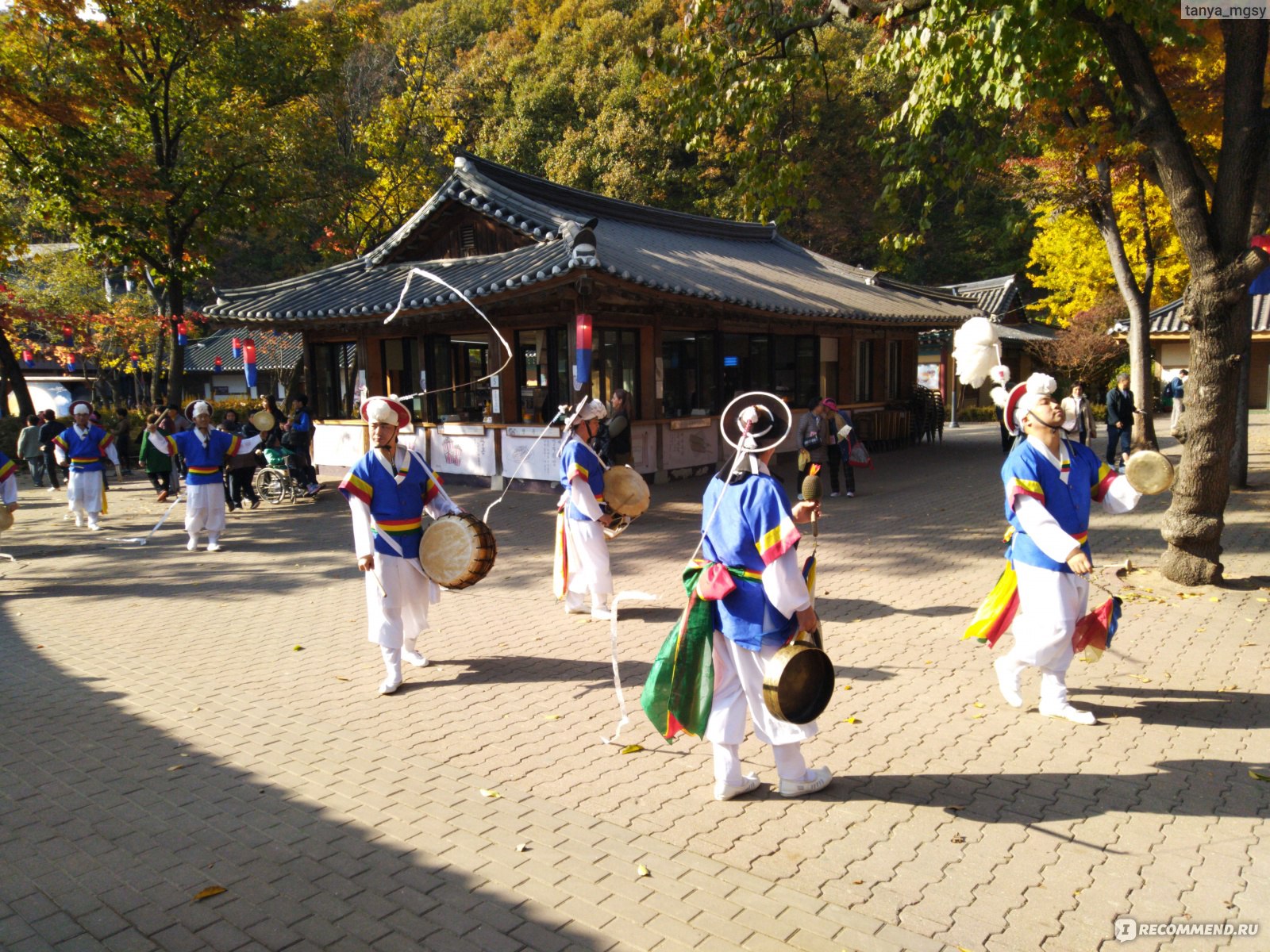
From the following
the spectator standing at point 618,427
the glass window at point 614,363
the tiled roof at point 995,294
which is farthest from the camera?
the tiled roof at point 995,294

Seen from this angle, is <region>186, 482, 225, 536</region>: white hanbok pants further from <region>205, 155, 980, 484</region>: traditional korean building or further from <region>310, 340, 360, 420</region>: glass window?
<region>310, 340, 360, 420</region>: glass window

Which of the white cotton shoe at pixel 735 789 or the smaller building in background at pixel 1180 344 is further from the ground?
the smaller building in background at pixel 1180 344

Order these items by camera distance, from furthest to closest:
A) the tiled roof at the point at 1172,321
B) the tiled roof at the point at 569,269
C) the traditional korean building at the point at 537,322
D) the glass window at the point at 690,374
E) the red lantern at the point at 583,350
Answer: the tiled roof at the point at 1172,321
the glass window at the point at 690,374
the traditional korean building at the point at 537,322
the tiled roof at the point at 569,269
the red lantern at the point at 583,350

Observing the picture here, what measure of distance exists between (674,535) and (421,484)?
553 centimetres

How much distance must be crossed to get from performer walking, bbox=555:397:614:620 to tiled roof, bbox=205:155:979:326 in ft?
17.3

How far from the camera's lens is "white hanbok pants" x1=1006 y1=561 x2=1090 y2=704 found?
4754mm

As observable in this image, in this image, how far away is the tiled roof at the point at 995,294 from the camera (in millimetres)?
31000

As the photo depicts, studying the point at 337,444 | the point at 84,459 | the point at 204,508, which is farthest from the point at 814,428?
the point at 84,459

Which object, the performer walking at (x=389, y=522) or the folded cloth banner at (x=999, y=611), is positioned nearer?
the folded cloth banner at (x=999, y=611)

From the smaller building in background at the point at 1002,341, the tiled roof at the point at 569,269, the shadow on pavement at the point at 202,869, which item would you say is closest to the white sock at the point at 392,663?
the shadow on pavement at the point at 202,869

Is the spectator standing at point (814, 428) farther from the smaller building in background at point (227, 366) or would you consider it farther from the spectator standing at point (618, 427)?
the smaller building in background at point (227, 366)

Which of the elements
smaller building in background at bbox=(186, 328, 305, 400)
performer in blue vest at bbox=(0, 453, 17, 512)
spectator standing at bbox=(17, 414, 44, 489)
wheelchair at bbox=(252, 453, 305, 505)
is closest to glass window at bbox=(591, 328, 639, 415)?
wheelchair at bbox=(252, 453, 305, 505)

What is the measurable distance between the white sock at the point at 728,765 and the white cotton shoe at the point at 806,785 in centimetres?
22

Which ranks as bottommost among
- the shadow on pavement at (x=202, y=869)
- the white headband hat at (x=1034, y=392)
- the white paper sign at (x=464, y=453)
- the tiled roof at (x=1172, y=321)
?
the shadow on pavement at (x=202, y=869)
